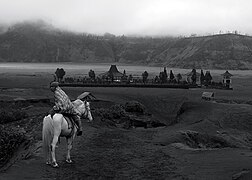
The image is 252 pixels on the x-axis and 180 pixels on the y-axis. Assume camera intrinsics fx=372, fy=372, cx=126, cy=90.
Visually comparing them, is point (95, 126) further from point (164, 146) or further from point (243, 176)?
point (243, 176)

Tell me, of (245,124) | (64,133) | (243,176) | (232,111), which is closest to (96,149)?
(64,133)

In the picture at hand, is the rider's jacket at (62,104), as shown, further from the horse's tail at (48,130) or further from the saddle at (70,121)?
the horse's tail at (48,130)

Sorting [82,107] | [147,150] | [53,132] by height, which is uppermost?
[82,107]

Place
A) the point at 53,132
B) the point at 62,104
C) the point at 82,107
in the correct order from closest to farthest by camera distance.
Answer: the point at 53,132 → the point at 62,104 → the point at 82,107

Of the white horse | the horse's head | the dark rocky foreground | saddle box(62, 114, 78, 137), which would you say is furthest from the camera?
the horse's head

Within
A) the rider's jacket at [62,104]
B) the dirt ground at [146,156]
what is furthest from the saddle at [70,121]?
the dirt ground at [146,156]

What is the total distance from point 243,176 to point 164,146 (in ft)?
29.3

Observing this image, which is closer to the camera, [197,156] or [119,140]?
[197,156]

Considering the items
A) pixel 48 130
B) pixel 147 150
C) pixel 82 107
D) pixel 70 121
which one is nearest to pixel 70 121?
pixel 70 121

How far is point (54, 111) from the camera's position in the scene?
13.4m

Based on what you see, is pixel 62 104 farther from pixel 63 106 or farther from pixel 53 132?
pixel 53 132

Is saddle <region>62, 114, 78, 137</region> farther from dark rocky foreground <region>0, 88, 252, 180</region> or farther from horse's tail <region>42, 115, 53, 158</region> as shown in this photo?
dark rocky foreground <region>0, 88, 252, 180</region>

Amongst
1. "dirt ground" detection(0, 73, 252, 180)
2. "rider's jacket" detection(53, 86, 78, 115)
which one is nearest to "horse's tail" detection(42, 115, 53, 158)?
"rider's jacket" detection(53, 86, 78, 115)


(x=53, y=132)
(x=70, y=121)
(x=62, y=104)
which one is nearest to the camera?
(x=53, y=132)
